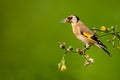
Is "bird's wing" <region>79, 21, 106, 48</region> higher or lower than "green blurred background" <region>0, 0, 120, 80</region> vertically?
higher

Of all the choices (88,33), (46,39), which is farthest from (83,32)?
(46,39)

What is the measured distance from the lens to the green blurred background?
0.96 metres

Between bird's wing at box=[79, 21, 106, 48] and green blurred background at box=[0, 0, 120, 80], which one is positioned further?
green blurred background at box=[0, 0, 120, 80]

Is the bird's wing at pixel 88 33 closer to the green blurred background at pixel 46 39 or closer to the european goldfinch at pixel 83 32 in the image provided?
the european goldfinch at pixel 83 32

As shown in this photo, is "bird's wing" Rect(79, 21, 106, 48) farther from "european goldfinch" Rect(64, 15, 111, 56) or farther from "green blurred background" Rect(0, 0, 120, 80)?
"green blurred background" Rect(0, 0, 120, 80)

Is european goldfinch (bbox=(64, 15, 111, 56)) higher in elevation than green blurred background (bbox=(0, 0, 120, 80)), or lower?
higher

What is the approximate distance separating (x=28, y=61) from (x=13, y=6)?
0.14m

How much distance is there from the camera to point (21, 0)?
1031 mm

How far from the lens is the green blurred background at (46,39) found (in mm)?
962

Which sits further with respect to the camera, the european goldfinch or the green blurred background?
the green blurred background

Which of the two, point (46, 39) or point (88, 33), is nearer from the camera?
point (88, 33)

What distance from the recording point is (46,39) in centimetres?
100

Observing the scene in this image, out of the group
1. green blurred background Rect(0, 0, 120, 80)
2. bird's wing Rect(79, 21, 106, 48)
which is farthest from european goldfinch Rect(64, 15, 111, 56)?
green blurred background Rect(0, 0, 120, 80)

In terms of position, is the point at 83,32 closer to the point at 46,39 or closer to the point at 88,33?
the point at 88,33
